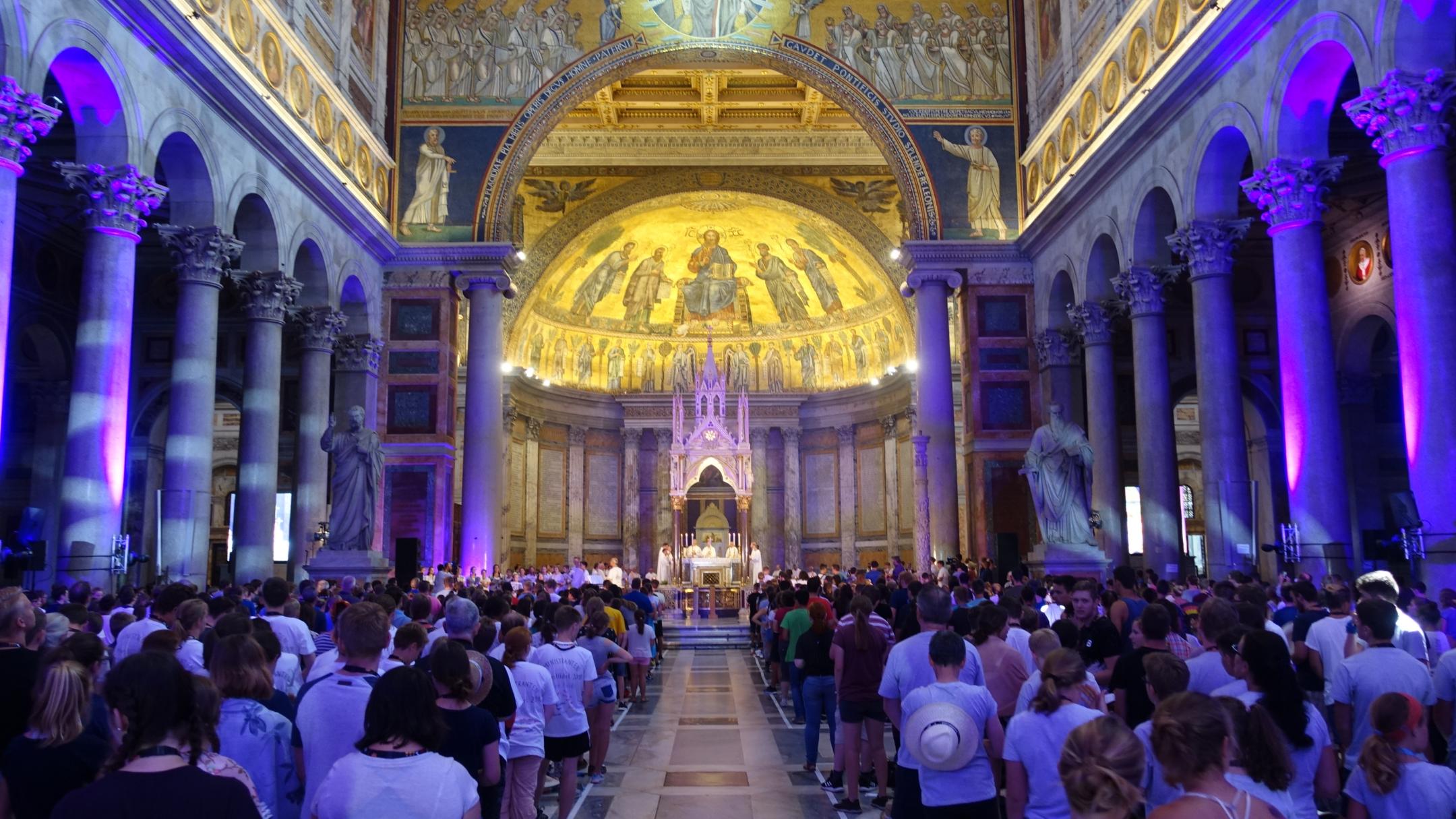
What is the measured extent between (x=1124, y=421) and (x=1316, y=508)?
562 inches

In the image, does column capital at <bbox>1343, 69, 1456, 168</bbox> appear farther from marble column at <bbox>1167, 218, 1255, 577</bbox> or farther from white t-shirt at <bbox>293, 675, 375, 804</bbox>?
white t-shirt at <bbox>293, 675, 375, 804</bbox>

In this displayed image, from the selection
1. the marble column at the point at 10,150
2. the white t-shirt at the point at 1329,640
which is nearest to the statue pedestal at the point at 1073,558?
the white t-shirt at the point at 1329,640

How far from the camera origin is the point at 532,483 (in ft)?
132

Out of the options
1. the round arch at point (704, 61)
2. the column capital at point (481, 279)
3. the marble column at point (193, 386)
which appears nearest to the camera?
the marble column at point (193, 386)

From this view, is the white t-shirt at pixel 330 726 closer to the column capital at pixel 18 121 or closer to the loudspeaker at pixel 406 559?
the column capital at pixel 18 121

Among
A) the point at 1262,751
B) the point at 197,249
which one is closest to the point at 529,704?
the point at 1262,751

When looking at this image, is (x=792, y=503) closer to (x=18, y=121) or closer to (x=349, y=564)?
(x=349, y=564)

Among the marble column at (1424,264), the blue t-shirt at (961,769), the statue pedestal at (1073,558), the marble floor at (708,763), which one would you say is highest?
the marble column at (1424,264)

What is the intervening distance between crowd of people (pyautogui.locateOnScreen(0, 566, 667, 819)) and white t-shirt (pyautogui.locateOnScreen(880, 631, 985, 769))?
6.67ft

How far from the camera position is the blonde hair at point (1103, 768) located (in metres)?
3.30

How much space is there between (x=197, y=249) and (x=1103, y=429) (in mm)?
16817

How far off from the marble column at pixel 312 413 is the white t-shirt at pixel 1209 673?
21179 millimetres

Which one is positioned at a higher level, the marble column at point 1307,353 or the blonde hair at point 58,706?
the marble column at point 1307,353

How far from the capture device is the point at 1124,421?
29.7 metres
